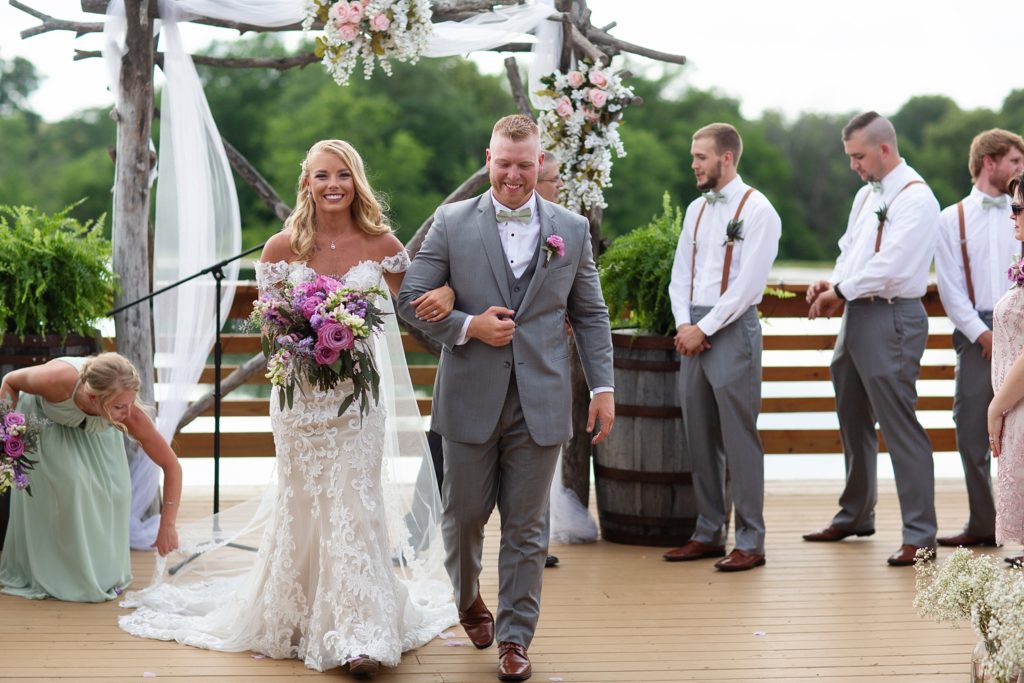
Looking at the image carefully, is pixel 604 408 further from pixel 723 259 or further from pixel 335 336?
pixel 723 259

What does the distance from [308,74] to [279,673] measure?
3582cm

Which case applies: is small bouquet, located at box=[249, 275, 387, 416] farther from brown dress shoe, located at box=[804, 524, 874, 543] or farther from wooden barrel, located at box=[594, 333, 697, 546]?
brown dress shoe, located at box=[804, 524, 874, 543]

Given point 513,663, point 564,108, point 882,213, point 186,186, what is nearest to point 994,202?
point 882,213

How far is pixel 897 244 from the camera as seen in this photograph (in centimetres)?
527

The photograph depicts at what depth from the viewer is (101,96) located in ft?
126

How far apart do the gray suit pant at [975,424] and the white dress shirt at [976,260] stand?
0.11 meters

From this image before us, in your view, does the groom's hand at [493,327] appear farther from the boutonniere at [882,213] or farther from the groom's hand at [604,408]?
the boutonniere at [882,213]

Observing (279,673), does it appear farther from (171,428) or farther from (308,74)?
(308,74)

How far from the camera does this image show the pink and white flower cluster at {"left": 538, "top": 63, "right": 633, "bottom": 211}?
566 cm

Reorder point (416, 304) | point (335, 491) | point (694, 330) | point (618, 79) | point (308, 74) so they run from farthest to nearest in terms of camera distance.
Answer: point (308, 74), point (618, 79), point (694, 330), point (335, 491), point (416, 304)

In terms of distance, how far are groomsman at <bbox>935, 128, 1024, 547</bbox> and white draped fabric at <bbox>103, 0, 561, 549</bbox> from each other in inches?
Result: 80.5

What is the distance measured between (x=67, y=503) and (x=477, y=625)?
1.79 metres

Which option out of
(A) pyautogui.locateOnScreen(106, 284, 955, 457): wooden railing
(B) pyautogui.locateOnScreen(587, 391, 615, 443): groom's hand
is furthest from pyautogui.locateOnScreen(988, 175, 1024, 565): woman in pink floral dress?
(A) pyautogui.locateOnScreen(106, 284, 955, 457): wooden railing

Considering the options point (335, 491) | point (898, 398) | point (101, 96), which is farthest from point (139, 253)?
point (101, 96)
